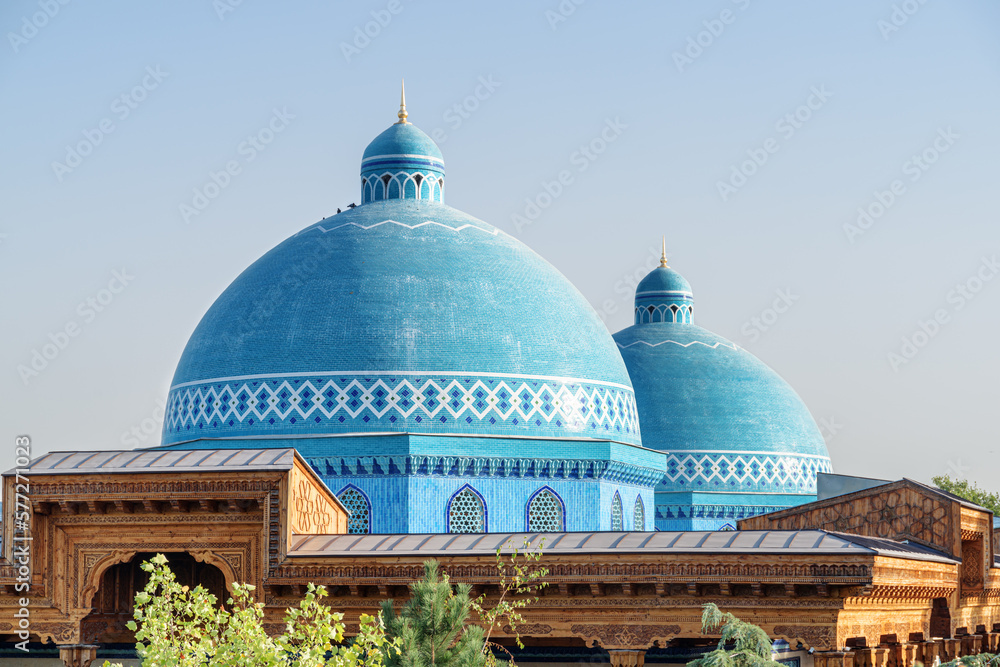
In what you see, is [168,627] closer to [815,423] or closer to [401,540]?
[401,540]

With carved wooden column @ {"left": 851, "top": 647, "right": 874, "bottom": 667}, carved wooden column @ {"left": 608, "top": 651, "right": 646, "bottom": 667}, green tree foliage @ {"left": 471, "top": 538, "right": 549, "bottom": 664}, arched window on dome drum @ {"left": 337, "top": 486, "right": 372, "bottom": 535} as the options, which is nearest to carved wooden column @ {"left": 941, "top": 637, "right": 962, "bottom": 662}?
carved wooden column @ {"left": 851, "top": 647, "right": 874, "bottom": 667}

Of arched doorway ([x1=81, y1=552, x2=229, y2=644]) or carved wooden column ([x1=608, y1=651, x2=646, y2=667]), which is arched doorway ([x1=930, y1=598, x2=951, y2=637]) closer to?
carved wooden column ([x1=608, y1=651, x2=646, y2=667])

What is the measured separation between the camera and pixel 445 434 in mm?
21906

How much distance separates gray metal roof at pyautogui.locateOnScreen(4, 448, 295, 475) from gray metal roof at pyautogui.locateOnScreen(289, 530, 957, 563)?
932 millimetres

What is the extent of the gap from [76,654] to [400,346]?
7.95 metres

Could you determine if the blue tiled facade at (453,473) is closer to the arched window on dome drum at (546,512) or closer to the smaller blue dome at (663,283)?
the arched window on dome drum at (546,512)

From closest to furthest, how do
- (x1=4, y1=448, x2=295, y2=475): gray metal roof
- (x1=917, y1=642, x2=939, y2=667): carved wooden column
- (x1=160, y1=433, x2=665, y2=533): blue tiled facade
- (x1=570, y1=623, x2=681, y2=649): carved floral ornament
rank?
(x1=570, y1=623, x2=681, y2=649): carved floral ornament
(x1=4, y1=448, x2=295, y2=475): gray metal roof
(x1=917, y1=642, x2=939, y2=667): carved wooden column
(x1=160, y1=433, x2=665, y2=533): blue tiled facade

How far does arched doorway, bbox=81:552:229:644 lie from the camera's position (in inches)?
650

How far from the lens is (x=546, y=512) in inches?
881

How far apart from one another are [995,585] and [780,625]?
6.02 metres

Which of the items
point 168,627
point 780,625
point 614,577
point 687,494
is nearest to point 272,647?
point 168,627

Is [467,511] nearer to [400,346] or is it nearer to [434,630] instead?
[400,346]

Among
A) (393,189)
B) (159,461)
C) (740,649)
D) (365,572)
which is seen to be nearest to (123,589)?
(159,461)

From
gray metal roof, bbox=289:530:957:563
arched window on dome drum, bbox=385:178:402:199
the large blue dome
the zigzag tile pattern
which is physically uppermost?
arched window on dome drum, bbox=385:178:402:199
